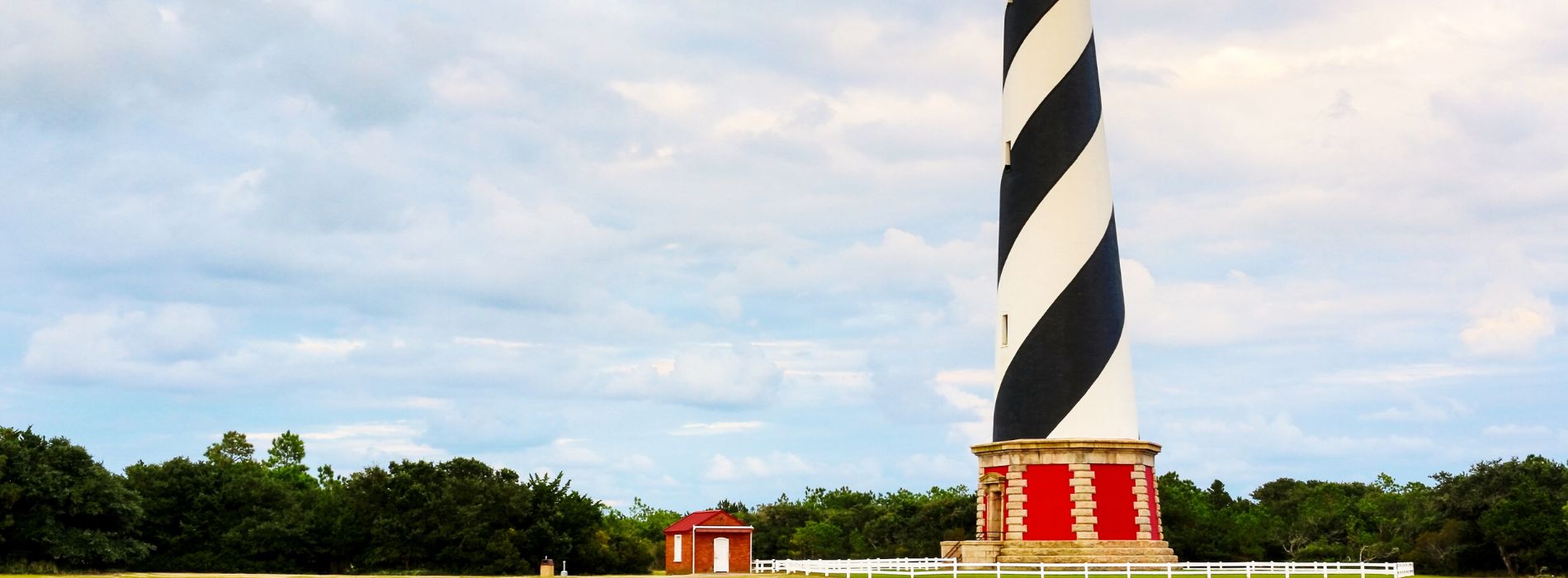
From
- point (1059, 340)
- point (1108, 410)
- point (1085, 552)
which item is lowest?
point (1085, 552)

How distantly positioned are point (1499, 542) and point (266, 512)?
105 ft

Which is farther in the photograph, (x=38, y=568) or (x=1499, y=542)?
(x=1499, y=542)

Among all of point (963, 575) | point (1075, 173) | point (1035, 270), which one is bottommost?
point (963, 575)

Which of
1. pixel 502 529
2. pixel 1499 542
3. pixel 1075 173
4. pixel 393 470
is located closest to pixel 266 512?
pixel 393 470

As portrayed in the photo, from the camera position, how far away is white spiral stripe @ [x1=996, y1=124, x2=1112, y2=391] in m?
33.1

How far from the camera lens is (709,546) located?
40844 millimetres

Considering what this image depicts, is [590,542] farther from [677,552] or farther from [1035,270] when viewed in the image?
[1035,270]

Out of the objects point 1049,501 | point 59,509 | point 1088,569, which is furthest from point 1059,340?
point 59,509

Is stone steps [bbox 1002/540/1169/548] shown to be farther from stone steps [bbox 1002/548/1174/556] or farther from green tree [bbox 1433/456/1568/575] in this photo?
green tree [bbox 1433/456/1568/575]

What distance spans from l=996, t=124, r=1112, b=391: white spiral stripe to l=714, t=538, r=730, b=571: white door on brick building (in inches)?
428

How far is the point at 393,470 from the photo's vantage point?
132 feet

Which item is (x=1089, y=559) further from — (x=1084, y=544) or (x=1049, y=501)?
(x=1049, y=501)

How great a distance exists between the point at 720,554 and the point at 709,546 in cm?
40

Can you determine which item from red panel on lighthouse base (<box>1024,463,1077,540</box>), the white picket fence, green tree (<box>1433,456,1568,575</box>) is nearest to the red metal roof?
the white picket fence
